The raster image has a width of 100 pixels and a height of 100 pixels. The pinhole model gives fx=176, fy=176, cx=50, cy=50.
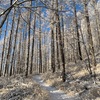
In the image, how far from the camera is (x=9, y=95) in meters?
9.31

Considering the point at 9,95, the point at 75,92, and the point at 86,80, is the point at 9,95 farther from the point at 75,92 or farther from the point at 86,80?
the point at 86,80

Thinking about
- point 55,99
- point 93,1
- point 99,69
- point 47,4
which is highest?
point 93,1

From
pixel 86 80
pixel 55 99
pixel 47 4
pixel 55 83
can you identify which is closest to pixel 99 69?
pixel 86 80

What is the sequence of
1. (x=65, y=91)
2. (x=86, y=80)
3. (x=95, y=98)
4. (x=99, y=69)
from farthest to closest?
1. (x=99, y=69)
2. (x=86, y=80)
3. (x=65, y=91)
4. (x=95, y=98)

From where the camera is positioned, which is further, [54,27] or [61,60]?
[54,27]

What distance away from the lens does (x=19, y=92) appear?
9.59 metres

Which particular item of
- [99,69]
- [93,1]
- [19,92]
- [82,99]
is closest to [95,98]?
[82,99]

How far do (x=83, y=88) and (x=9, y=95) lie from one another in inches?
168

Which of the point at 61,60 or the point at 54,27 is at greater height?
the point at 54,27

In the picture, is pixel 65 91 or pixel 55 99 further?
pixel 65 91

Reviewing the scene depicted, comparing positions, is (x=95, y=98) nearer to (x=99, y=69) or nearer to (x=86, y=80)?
(x=86, y=80)

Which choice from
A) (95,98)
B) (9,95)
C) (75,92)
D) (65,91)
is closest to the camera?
(95,98)

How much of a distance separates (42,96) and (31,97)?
1.79 ft

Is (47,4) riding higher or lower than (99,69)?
higher
